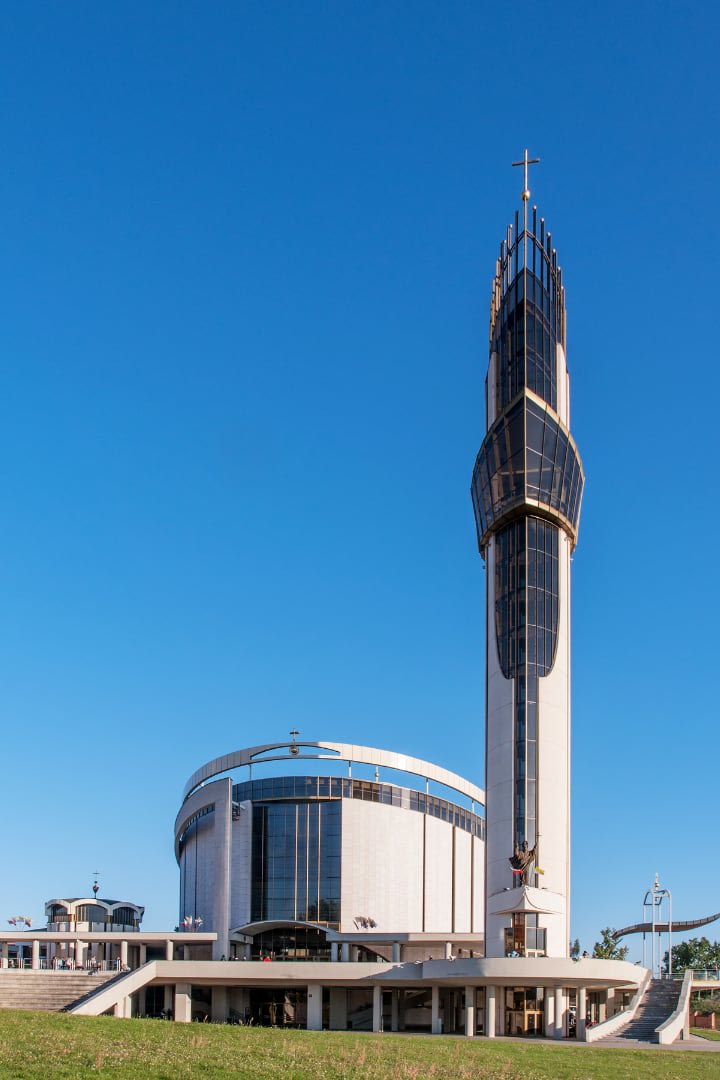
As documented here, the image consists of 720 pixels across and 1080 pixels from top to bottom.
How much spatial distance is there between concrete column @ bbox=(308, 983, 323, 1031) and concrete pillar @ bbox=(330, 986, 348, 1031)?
202 centimetres

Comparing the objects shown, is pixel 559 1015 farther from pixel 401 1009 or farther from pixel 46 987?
pixel 46 987

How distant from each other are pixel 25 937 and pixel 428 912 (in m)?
27.6

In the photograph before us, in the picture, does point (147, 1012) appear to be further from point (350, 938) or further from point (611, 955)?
point (611, 955)

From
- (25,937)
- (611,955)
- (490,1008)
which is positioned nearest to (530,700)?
(490,1008)

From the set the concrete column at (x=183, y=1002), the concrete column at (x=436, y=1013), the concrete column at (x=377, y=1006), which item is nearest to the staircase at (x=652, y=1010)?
the concrete column at (x=436, y=1013)

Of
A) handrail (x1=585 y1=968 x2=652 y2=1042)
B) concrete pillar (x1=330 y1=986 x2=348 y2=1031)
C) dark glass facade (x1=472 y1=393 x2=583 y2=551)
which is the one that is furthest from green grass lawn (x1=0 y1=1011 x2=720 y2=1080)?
dark glass facade (x1=472 y1=393 x2=583 y2=551)

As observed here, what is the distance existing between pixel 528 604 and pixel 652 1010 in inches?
861

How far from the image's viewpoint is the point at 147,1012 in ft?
227

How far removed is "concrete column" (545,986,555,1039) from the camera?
190 ft

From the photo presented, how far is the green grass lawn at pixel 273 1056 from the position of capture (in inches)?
1153

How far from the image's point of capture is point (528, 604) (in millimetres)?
67938

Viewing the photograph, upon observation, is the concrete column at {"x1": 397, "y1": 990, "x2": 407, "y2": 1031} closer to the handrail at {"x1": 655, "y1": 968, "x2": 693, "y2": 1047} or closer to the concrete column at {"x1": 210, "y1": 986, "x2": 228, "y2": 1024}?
the concrete column at {"x1": 210, "y1": 986, "x2": 228, "y2": 1024}

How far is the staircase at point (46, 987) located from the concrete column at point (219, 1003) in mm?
8113

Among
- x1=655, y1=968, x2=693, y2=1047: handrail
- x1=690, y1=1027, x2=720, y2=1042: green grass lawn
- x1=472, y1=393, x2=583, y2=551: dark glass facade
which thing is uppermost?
x1=472, y1=393, x2=583, y2=551: dark glass facade
